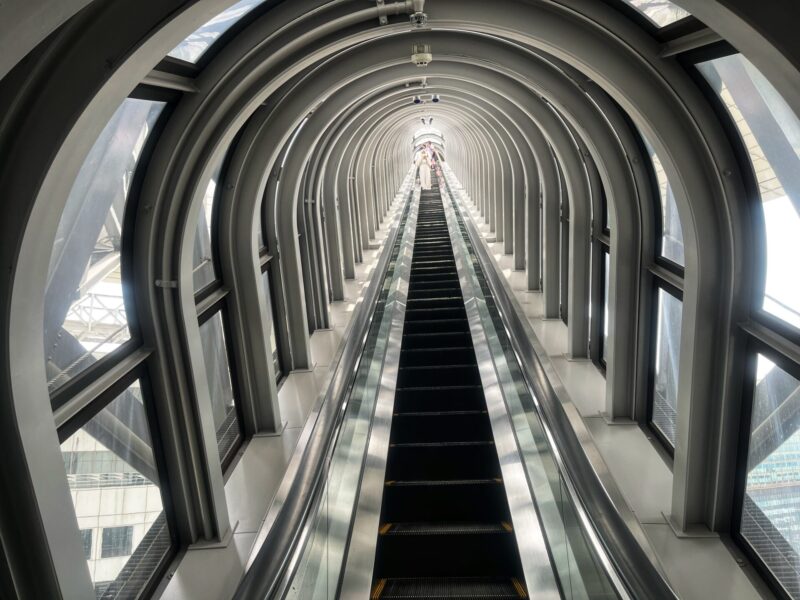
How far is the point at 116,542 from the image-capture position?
459cm

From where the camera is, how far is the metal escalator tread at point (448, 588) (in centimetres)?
531

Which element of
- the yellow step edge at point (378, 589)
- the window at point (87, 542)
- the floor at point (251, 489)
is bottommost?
the yellow step edge at point (378, 589)

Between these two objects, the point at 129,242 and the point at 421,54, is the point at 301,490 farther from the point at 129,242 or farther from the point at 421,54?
the point at 421,54

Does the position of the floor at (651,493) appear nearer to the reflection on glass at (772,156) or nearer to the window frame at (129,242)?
the reflection on glass at (772,156)

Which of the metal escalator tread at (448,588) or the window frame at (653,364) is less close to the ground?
the window frame at (653,364)

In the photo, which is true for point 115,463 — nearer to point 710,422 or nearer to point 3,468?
point 3,468

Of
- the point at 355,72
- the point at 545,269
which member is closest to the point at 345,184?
the point at 545,269

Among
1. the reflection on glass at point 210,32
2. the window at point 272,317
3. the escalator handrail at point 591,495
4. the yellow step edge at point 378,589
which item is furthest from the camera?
the window at point 272,317

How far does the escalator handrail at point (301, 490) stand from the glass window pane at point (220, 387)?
0.89 m

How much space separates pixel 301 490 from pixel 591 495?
1.91 meters

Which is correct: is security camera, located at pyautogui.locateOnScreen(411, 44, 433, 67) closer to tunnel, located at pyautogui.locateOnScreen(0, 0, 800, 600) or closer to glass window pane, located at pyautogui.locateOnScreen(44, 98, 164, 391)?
tunnel, located at pyautogui.locateOnScreen(0, 0, 800, 600)

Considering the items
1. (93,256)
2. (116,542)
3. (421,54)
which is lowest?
(116,542)

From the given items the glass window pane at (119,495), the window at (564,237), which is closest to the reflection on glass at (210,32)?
the glass window pane at (119,495)

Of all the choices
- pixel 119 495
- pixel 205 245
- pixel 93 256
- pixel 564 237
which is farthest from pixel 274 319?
pixel 93 256
